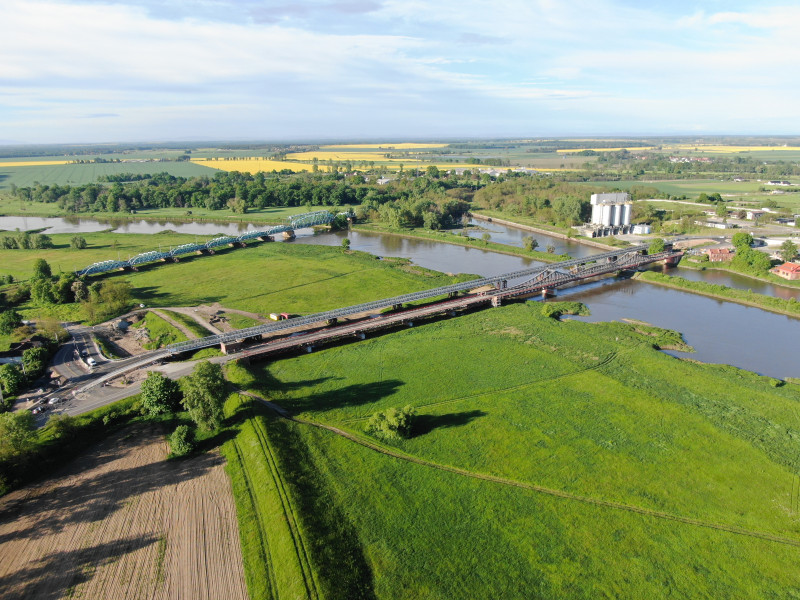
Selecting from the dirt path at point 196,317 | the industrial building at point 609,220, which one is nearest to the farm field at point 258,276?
the dirt path at point 196,317

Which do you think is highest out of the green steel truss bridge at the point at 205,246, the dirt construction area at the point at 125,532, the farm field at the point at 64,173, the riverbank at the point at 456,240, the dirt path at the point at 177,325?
the farm field at the point at 64,173

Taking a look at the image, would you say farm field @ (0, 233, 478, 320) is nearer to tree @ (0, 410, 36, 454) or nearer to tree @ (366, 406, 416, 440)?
tree @ (366, 406, 416, 440)

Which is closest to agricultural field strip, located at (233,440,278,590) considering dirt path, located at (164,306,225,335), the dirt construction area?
the dirt construction area

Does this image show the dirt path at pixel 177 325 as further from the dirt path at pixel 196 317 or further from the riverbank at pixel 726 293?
the riverbank at pixel 726 293

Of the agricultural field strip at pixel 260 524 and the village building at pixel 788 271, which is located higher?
the village building at pixel 788 271

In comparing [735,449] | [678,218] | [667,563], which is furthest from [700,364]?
[678,218]

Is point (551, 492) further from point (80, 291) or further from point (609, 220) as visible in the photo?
point (609, 220)
